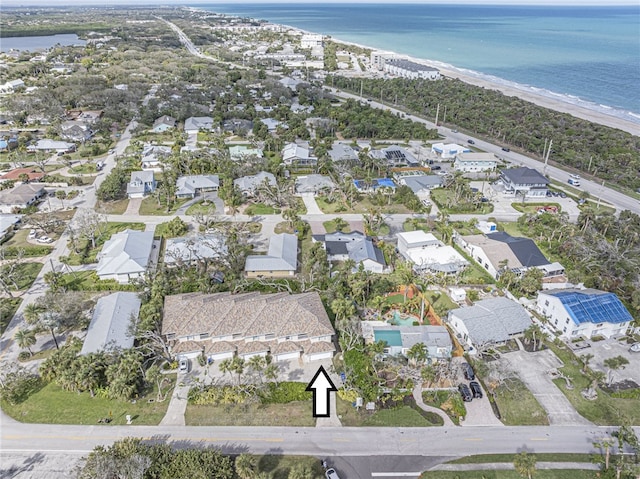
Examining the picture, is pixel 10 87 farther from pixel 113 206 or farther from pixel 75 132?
pixel 113 206

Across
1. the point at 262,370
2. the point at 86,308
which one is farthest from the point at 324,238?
the point at 86,308

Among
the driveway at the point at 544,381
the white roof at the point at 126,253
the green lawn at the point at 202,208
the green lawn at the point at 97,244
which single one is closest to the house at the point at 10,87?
the green lawn at the point at 97,244

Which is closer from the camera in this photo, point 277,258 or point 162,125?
point 277,258

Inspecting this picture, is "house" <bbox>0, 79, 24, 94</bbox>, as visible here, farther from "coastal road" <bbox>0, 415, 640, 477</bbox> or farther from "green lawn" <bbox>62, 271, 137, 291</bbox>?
"coastal road" <bbox>0, 415, 640, 477</bbox>

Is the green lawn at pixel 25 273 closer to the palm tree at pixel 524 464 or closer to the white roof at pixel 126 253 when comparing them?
the white roof at pixel 126 253

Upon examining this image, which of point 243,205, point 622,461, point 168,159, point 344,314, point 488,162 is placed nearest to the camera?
point 622,461

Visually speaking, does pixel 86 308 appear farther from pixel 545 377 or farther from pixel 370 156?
pixel 370 156

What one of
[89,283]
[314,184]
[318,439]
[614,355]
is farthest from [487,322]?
[89,283]
